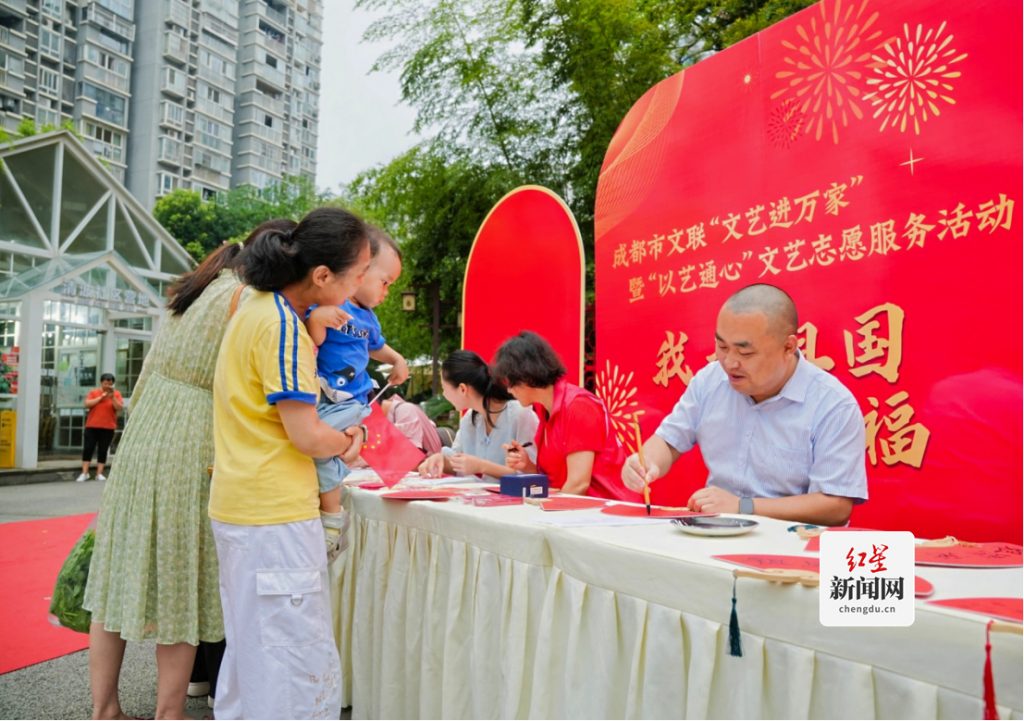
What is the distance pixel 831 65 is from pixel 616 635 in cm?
231

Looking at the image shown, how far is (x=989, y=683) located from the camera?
2.53 ft

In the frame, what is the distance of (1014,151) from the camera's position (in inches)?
81.6

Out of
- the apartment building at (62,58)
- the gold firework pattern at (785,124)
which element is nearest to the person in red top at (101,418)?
the apartment building at (62,58)

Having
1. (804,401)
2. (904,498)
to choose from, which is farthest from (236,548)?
(904,498)

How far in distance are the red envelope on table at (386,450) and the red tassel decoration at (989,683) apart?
1.40m

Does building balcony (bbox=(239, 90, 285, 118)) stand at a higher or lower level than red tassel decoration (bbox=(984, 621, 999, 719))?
higher

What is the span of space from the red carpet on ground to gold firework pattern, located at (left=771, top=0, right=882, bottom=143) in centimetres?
339

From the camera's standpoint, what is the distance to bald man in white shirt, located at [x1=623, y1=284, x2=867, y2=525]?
1.78 m

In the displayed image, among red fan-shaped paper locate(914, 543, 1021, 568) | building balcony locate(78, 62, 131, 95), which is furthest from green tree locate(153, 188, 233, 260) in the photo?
red fan-shaped paper locate(914, 543, 1021, 568)

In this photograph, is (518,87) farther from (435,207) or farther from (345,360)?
(345,360)

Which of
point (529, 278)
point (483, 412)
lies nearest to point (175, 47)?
point (529, 278)

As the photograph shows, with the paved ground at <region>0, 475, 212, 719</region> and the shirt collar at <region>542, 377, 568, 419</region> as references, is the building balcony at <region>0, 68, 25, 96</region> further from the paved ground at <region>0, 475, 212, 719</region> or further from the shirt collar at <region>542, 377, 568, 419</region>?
the shirt collar at <region>542, 377, 568, 419</region>

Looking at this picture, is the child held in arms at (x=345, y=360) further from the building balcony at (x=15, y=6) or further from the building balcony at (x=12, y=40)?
the building balcony at (x=12, y=40)

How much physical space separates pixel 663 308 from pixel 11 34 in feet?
49.3
